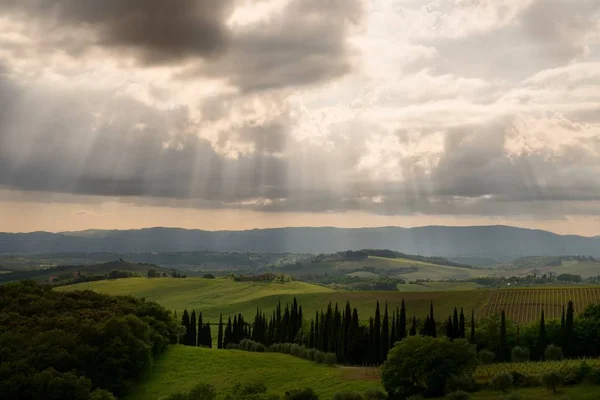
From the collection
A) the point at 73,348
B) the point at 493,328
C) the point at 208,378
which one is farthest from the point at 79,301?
the point at 493,328

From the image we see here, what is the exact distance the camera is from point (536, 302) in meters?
170

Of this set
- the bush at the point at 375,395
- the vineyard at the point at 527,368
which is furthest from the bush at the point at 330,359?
the bush at the point at 375,395

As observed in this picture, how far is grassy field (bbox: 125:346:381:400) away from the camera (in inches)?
3408

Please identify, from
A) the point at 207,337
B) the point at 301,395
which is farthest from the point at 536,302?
the point at 301,395

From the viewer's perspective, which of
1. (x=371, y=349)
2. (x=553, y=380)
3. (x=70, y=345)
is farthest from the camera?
(x=371, y=349)

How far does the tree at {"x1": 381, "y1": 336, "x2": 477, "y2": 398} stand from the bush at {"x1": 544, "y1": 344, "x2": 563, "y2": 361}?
2832cm

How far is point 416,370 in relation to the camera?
74.5 meters

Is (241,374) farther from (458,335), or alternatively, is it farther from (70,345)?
(458,335)

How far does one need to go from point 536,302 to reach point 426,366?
110 metres

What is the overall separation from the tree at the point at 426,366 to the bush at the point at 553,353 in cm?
2832

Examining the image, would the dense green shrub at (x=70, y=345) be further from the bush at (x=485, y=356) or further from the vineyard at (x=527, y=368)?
the bush at (x=485, y=356)

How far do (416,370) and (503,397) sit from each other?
1172cm

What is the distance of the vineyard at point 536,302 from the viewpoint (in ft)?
515

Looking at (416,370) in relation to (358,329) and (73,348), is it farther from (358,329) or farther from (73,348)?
(73,348)
